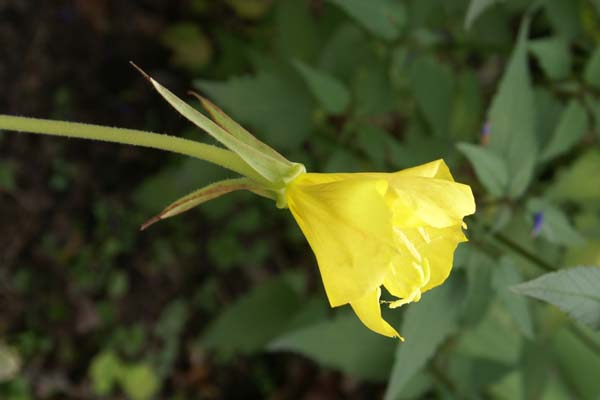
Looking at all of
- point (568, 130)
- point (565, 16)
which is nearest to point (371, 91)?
point (568, 130)

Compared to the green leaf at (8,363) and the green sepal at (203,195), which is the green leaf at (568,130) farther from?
the green leaf at (8,363)

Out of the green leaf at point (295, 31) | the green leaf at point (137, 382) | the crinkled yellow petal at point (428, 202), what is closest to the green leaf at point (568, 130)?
the green leaf at point (295, 31)

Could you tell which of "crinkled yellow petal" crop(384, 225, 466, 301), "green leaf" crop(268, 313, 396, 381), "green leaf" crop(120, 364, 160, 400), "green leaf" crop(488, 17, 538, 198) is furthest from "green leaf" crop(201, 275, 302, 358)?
"crinkled yellow petal" crop(384, 225, 466, 301)

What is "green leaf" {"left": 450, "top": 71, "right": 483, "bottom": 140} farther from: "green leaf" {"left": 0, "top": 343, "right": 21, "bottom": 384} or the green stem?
"green leaf" {"left": 0, "top": 343, "right": 21, "bottom": 384}

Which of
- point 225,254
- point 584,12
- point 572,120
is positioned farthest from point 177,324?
point 584,12

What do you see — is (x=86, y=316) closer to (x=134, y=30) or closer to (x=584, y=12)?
(x=134, y=30)
